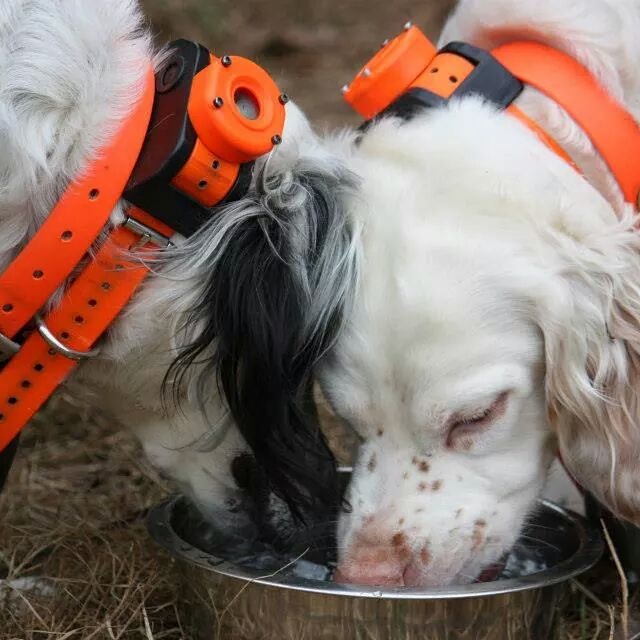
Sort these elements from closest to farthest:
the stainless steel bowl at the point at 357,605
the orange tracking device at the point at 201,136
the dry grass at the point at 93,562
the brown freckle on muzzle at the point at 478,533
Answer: the orange tracking device at the point at 201,136 → the stainless steel bowl at the point at 357,605 → the brown freckle on muzzle at the point at 478,533 → the dry grass at the point at 93,562

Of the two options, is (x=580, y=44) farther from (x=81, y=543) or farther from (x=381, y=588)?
(x=81, y=543)

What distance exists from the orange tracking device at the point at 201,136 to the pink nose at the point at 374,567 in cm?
53

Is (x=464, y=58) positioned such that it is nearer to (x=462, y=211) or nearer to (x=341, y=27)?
(x=462, y=211)

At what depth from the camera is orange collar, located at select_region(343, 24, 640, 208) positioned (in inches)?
70.2

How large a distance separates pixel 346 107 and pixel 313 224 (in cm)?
341

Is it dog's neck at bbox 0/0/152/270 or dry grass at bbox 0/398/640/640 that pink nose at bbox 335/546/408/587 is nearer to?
dry grass at bbox 0/398/640/640

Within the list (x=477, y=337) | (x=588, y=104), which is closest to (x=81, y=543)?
(x=477, y=337)

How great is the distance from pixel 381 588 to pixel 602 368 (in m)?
0.46

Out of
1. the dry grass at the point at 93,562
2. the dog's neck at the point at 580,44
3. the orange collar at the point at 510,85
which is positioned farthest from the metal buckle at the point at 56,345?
the dog's neck at the point at 580,44

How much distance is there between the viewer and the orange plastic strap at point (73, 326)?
5.10ft

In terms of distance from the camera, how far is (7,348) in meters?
1.57

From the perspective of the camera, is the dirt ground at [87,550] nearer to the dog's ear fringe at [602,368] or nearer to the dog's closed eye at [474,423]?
the dog's ear fringe at [602,368]

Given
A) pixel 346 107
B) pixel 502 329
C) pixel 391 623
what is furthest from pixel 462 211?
pixel 346 107

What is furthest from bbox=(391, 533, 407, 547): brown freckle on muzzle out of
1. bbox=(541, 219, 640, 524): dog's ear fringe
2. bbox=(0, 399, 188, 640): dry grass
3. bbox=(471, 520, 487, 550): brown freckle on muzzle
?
bbox=(0, 399, 188, 640): dry grass
